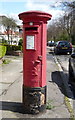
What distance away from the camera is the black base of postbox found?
4512 millimetres

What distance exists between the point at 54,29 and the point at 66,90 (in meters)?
59.0

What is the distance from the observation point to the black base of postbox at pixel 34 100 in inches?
178

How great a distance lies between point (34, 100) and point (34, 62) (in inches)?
31.5

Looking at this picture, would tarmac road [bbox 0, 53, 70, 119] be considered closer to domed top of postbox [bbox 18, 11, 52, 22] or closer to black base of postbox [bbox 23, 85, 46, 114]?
black base of postbox [bbox 23, 85, 46, 114]

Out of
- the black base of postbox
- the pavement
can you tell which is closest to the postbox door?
the black base of postbox

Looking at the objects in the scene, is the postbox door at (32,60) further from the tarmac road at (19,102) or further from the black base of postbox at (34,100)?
the tarmac road at (19,102)

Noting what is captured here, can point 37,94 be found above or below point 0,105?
above

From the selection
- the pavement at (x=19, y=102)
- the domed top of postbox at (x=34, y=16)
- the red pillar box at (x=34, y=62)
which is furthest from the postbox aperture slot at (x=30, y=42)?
the pavement at (x=19, y=102)

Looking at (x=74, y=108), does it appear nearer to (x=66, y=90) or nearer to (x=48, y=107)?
(x=48, y=107)

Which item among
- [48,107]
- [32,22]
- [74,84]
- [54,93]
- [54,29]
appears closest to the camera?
[32,22]

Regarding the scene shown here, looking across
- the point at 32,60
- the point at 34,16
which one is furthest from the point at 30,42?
the point at 34,16

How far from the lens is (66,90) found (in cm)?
668

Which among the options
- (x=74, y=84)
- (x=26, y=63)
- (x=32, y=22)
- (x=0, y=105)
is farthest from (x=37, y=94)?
(x=74, y=84)

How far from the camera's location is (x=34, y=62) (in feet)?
14.8
